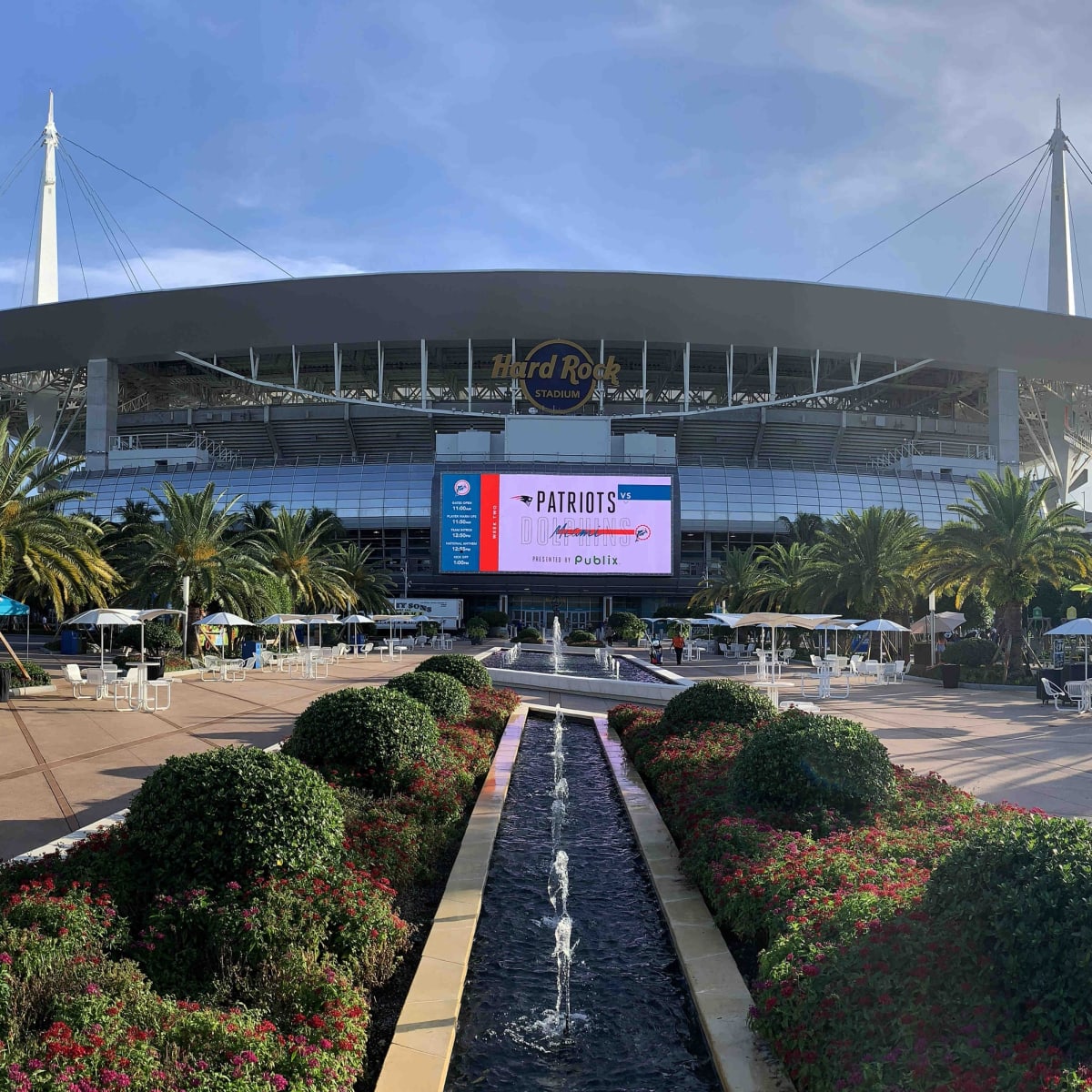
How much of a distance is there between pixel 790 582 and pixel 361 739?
42.3m

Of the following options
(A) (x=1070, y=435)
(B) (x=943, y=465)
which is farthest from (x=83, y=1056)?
(A) (x=1070, y=435)

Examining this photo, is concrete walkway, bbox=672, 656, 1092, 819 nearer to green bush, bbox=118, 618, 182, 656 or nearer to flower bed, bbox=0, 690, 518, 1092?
flower bed, bbox=0, 690, 518, 1092

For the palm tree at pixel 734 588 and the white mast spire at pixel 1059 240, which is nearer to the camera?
the palm tree at pixel 734 588

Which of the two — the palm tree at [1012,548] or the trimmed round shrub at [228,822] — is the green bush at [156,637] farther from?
the palm tree at [1012,548]


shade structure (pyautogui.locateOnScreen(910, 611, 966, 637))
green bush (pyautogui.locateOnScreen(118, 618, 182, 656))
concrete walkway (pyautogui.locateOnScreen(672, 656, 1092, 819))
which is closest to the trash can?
concrete walkway (pyautogui.locateOnScreen(672, 656, 1092, 819))

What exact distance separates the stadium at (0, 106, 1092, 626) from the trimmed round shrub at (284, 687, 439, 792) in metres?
58.8

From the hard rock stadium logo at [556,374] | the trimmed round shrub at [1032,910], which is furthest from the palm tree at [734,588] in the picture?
the trimmed round shrub at [1032,910]

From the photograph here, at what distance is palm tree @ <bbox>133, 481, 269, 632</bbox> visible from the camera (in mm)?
35281

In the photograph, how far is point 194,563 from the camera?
35.3m

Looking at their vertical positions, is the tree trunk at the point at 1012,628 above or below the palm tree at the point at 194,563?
below

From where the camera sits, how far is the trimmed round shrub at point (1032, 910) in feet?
14.5

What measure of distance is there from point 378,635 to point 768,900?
2631 inches

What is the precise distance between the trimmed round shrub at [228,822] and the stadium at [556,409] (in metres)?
62.6

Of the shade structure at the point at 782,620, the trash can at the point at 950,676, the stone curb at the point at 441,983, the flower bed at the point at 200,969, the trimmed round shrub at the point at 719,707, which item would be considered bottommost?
the trash can at the point at 950,676
